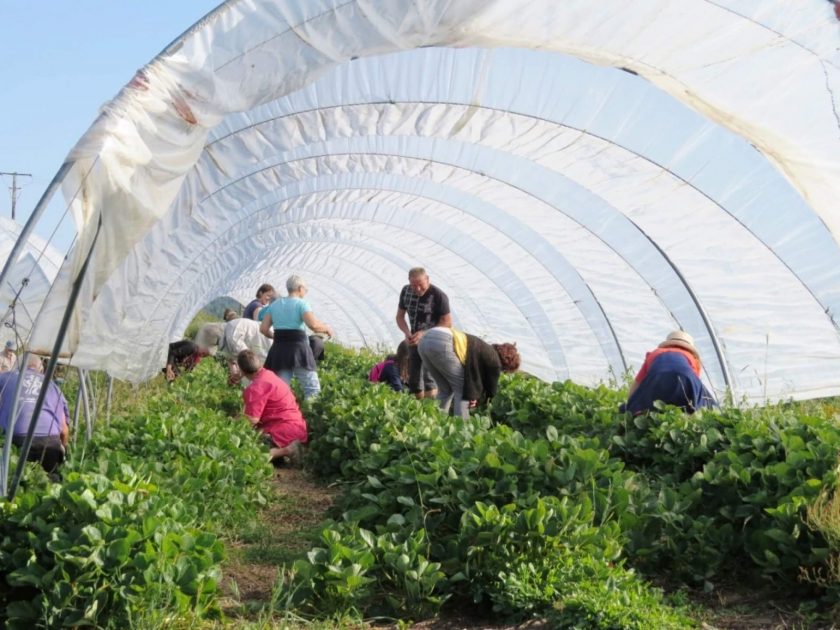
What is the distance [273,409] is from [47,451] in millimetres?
3026

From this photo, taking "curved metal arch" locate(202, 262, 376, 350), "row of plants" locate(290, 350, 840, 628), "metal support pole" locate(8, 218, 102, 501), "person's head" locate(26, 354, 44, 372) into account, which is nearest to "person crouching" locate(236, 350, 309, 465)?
"person's head" locate(26, 354, 44, 372)

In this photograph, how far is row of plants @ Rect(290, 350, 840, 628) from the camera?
459cm

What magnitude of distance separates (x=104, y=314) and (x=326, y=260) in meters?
22.0

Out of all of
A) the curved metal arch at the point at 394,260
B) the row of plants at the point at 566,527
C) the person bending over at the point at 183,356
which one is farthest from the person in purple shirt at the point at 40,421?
the curved metal arch at the point at 394,260

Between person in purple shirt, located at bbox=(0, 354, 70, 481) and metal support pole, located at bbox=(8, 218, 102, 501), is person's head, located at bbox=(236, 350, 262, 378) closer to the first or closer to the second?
person in purple shirt, located at bbox=(0, 354, 70, 481)

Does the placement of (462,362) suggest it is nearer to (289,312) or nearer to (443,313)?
(443,313)

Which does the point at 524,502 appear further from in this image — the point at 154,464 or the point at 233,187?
the point at 233,187

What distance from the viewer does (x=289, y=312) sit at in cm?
1226

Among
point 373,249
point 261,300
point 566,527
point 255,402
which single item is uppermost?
point 373,249

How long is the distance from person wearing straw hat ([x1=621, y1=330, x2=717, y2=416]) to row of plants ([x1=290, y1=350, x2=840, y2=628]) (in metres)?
1.02

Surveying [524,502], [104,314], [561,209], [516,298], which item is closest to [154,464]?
[104,314]

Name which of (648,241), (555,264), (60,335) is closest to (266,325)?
(648,241)

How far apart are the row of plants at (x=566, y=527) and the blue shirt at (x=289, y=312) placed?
5.65 meters

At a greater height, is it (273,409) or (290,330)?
(290,330)
